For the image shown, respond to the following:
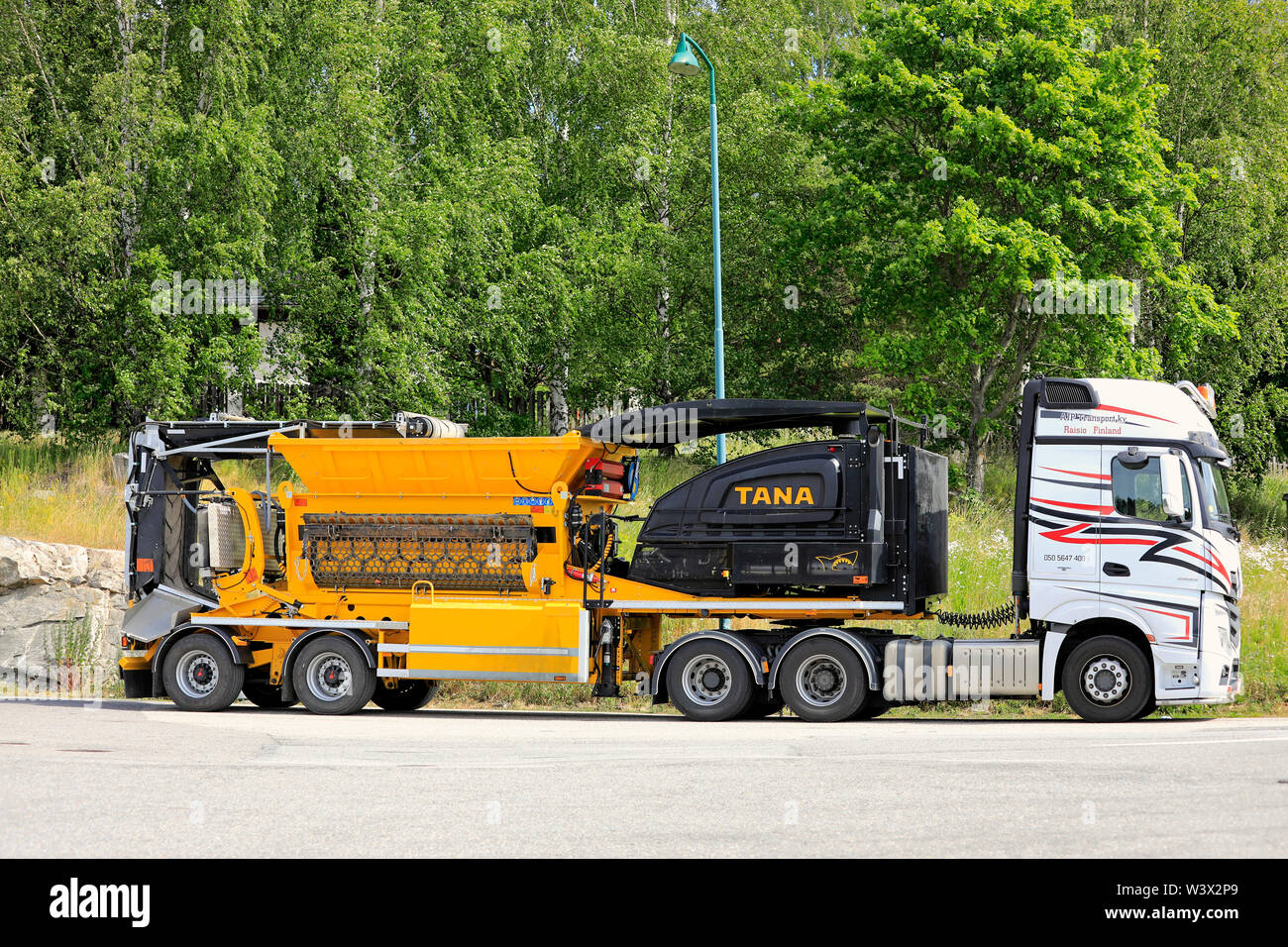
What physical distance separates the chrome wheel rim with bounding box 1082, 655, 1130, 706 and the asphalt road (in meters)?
0.42

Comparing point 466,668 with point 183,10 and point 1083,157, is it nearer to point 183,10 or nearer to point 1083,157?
point 183,10

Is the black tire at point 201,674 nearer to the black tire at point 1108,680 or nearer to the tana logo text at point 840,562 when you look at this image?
the tana logo text at point 840,562

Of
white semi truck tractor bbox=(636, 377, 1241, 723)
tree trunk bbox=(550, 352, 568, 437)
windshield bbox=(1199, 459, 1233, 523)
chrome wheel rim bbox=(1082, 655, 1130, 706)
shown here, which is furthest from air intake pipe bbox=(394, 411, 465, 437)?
tree trunk bbox=(550, 352, 568, 437)

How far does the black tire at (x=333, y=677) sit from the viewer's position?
15.5 m

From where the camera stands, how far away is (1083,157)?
30.5 m

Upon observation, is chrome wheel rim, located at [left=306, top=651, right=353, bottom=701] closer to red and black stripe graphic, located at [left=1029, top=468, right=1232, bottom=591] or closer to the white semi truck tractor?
the white semi truck tractor

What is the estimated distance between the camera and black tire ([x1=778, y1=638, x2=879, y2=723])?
14086 millimetres

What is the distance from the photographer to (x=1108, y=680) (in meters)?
13.7

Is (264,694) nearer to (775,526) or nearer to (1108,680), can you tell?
(775,526)

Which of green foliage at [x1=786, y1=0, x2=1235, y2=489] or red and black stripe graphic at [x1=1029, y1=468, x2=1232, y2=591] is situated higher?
green foliage at [x1=786, y1=0, x2=1235, y2=489]

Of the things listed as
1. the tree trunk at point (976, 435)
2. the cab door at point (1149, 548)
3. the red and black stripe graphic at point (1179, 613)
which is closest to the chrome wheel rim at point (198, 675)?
the cab door at point (1149, 548)

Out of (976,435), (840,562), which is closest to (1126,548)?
(840,562)

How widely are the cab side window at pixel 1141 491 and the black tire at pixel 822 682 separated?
10.6 ft
